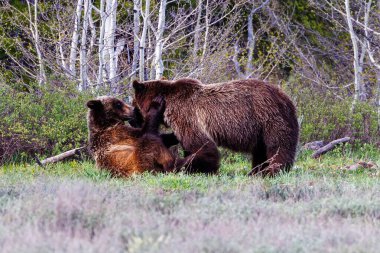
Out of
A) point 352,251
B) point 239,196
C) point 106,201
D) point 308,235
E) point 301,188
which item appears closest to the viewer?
point 352,251

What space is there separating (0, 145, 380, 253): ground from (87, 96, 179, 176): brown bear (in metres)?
0.41

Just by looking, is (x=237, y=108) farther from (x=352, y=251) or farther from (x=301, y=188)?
(x=352, y=251)

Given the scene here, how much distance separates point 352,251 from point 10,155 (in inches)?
338

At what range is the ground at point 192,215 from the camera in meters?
5.17

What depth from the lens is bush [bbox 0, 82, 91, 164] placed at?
1242cm

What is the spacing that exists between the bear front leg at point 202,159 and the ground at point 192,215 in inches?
17.4

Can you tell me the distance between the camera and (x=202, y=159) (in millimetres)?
9641

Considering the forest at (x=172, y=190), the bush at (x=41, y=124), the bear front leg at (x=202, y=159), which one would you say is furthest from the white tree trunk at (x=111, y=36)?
the bear front leg at (x=202, y=159)

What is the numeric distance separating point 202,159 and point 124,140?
114cm

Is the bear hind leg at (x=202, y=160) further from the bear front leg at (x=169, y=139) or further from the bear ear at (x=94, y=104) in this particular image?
the bear ear at (x=94, y=104)

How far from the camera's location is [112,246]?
16.7 ft

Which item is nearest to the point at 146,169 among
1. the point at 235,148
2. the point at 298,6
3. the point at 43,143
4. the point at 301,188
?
the point at 235,148

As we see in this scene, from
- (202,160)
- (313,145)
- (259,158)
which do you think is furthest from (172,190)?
(313,145)

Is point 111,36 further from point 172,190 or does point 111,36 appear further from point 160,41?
point 172,190
